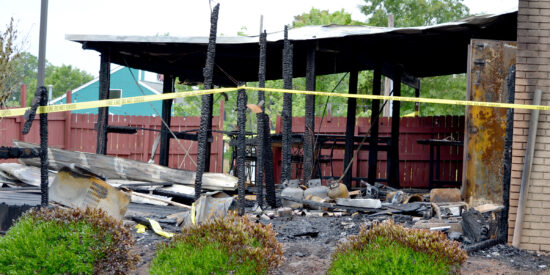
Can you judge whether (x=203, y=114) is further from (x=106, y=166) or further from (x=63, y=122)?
(x=63, y=122)

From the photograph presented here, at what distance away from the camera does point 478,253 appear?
7059mm

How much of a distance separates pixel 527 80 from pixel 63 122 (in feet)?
55.0

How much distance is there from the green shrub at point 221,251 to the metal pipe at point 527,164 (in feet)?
11.3

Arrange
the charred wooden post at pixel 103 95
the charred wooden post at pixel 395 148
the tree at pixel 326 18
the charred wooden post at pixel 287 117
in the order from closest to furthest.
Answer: the charred wooden post at pixel 287 117 → the charred wooden post at pixel 103 95 → the charred wooden post at pixel 395 148 → the tree at pixel 326 18

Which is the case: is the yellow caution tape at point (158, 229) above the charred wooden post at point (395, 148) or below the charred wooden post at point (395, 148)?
below

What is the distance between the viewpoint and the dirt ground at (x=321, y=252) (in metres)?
6.21

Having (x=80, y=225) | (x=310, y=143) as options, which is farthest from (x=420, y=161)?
(x=80, y=225)

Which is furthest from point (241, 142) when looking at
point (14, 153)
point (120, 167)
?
point (120, 167)

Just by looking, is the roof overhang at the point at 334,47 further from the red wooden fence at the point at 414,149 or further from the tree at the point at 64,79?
the tree at the point at 64,79

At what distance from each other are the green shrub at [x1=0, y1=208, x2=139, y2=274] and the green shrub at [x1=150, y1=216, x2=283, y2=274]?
0.37m

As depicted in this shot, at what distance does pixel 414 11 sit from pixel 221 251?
2753 centimetres

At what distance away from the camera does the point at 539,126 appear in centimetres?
736

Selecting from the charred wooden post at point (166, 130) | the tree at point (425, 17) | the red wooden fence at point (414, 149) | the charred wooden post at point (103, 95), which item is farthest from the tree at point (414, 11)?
the charred wooden post at point (103, 95)

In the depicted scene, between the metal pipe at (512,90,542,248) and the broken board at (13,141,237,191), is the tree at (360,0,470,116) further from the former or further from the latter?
the metal pipe at (512,90,542,248)
